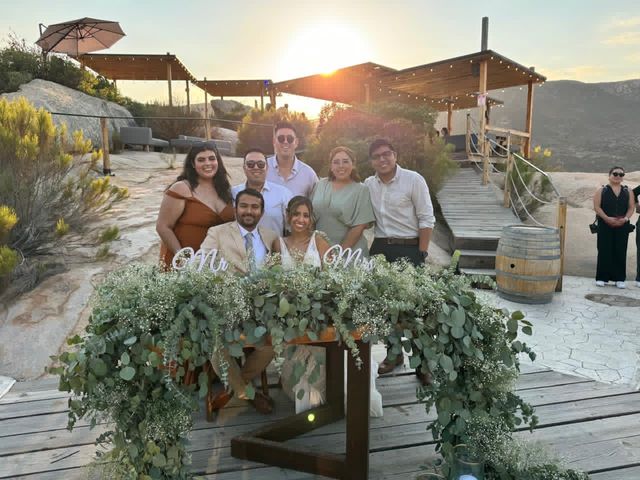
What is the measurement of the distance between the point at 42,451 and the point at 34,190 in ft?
12.2

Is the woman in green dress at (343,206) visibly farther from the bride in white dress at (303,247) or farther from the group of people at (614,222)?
the group of people at (614,222)

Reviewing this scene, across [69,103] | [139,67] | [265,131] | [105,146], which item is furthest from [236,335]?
[139,67]

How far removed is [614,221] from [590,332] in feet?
8.14

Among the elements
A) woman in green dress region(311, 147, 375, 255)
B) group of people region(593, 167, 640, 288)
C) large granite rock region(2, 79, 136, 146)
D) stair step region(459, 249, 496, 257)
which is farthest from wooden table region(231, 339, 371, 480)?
large granite rock region(2, 79, 136, 146)

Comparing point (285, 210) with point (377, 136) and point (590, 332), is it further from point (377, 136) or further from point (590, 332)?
point (377, 136)

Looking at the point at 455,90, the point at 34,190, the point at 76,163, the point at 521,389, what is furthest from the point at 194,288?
the point at 455,90

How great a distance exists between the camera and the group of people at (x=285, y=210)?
8.38 feet

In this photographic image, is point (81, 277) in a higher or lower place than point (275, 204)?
lower

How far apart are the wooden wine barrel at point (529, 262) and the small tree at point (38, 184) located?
512 cm

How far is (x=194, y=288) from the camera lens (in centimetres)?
160

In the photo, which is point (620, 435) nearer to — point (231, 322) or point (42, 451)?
point (231, 322)

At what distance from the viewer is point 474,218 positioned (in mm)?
8617

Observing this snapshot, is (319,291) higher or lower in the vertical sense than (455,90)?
lower

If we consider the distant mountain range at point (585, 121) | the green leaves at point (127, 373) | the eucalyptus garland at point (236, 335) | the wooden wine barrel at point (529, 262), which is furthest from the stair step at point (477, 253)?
the distant mountain range at point (585, 121)
